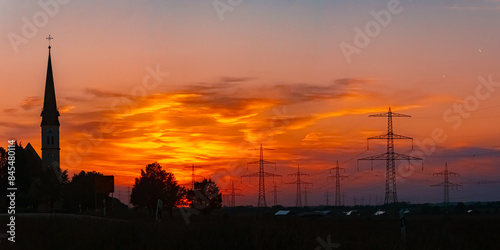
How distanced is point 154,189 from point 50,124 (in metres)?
54.9

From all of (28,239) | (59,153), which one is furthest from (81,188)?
(28,239)

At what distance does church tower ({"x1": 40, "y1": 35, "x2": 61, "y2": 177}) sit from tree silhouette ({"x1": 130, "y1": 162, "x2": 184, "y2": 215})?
42737mm

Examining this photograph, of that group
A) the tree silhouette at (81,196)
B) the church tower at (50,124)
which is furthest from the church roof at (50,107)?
the tree silhouette at (81,196)

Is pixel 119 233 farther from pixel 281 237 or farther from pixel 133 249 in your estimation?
pixel 281 237

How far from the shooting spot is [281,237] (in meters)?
24.4

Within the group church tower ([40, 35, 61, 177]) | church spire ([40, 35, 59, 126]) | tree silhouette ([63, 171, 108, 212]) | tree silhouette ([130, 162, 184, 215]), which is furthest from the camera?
church spire ([40, 35, 59, 126])

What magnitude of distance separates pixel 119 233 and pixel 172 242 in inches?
140

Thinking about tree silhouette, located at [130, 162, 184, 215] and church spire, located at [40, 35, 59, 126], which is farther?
church spire, located at [40, 35, 59, 126]

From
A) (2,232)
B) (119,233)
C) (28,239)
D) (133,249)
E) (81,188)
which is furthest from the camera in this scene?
(81,188)

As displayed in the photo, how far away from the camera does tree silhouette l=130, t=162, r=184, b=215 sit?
13000 centimetres

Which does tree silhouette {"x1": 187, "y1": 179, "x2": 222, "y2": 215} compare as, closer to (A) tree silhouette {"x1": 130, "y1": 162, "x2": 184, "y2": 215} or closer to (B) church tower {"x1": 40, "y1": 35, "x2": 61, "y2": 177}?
(A) tree silhouette {"x1": 130, "y1": 162, "x2": 184, "y2": 215}

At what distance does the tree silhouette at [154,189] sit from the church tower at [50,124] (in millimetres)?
42737

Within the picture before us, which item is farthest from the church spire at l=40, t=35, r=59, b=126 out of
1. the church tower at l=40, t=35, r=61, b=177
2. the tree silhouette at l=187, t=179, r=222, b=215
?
the tree silhouette at l=187, t=179, r=222, b=215

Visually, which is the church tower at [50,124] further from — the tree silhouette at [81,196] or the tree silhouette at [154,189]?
the tree silhouette at [81,196]
